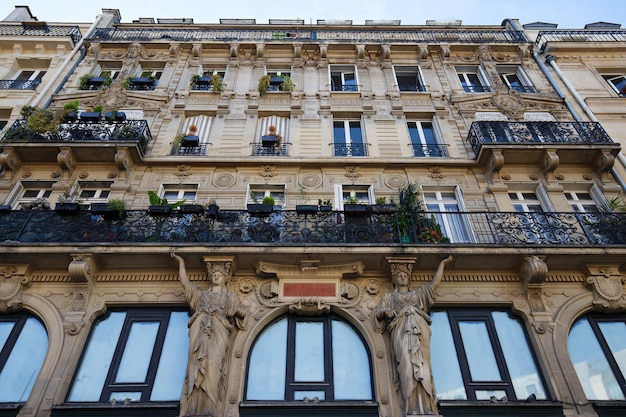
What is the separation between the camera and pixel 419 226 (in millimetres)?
9891

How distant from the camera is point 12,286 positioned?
9023 millimetres


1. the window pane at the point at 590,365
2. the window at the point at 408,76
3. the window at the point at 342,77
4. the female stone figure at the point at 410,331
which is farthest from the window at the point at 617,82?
the female stone figure at the point at 410,331

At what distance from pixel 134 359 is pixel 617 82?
1702cm

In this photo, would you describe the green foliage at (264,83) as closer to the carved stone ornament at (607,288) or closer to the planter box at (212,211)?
the planter box at (212,211)

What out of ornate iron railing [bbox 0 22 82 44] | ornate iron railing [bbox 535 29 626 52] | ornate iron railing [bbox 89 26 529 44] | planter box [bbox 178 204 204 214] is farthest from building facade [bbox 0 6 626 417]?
ornate iron railing [bbox 0 22 82 44]

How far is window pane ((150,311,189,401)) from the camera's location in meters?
7.94

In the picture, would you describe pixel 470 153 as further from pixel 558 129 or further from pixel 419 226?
pixel 419 226

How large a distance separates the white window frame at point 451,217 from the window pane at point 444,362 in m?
2.25

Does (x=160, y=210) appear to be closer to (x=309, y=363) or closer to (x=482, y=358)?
(x=309, y=363)

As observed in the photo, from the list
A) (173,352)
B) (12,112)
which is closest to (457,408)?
(173,352)

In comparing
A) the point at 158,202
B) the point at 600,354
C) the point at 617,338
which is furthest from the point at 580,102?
the point at 158,202

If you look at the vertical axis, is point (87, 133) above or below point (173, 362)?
above

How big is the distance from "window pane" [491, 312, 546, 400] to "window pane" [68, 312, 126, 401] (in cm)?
724

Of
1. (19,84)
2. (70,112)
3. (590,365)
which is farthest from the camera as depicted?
(19,84)
